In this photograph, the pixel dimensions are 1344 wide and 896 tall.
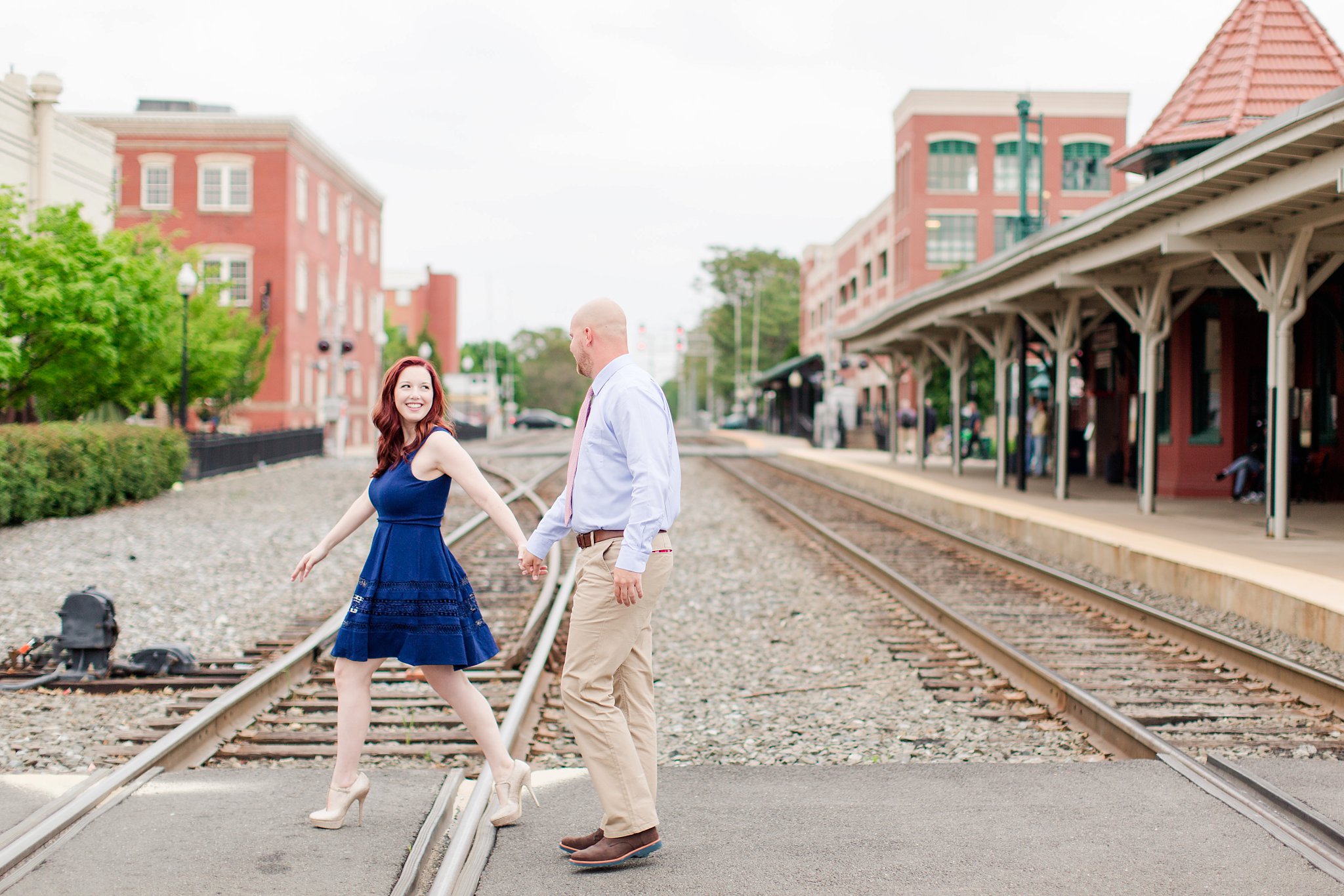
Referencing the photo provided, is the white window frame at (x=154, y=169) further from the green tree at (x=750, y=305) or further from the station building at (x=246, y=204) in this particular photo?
the green tree at (x=750, y=305)

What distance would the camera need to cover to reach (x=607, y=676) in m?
4.07

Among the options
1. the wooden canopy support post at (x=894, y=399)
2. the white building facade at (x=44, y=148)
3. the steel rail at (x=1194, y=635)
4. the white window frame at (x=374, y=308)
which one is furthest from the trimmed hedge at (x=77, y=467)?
the white window frame at (x=374, y=308)

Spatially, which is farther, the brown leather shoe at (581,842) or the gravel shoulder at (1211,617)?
the gravel shoulder at (1211,617)

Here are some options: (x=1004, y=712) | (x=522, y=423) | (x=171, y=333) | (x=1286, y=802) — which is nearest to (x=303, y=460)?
(x=171, y=333)

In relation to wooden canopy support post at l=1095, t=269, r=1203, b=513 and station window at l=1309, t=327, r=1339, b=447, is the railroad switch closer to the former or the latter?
wooden canopy support post at l=1095, t=269, r=1203, b=513

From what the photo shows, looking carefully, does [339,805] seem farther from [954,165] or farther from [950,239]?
[954,165]

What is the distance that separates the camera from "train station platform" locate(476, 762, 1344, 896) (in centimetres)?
395

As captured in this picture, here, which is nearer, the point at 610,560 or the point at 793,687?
the point at 610,560

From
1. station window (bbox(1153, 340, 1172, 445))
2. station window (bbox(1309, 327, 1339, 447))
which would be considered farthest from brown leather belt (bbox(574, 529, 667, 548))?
station window (bbox(1153, 340, 1172, 445))

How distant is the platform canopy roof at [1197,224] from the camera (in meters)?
10.1

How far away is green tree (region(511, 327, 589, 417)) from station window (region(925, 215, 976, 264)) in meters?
70.9

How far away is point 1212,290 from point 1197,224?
6.62 m

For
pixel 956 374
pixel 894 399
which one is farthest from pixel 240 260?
pixel 956 374

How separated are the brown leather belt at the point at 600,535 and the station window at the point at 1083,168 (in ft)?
180
